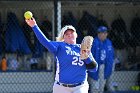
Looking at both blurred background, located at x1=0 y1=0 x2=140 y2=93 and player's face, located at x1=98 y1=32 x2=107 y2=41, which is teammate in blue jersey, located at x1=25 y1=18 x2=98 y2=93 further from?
blurred background, located at x1=0 y1=0 x2=140 y2=93

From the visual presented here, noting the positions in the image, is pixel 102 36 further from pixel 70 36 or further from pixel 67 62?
pixel 67 62

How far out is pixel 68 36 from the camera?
251 inches

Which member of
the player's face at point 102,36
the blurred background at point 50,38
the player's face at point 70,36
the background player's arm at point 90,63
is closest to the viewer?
the background player's arm at point 90,63

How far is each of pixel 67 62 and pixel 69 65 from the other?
2.0 inches

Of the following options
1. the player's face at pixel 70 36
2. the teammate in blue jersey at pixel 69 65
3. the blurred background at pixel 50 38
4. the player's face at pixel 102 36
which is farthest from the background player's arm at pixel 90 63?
the blurred background at pixel 50 38

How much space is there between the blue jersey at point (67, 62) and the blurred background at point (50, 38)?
381cm

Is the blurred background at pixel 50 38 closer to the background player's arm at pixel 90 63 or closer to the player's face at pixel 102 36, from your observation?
the player's face at pixel 102 36

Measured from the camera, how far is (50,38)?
1072 centimetres

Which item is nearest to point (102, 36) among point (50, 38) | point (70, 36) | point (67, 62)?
point (50, 38)

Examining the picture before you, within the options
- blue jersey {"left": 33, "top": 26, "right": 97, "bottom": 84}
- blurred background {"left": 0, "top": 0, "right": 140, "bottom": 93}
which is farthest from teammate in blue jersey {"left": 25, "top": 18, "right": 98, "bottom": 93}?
blurred background {"left": 0, "top": 0, "right": 140, "bottom": 93}

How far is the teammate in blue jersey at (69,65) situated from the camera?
6238mm

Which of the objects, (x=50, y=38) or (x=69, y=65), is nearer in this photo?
(x=69, y=65)

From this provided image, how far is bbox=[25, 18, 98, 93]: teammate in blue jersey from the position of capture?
6238 mm

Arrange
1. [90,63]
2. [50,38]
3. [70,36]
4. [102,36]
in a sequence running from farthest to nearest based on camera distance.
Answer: [50,38]
[102,36]
[70,36]
[90,63]
